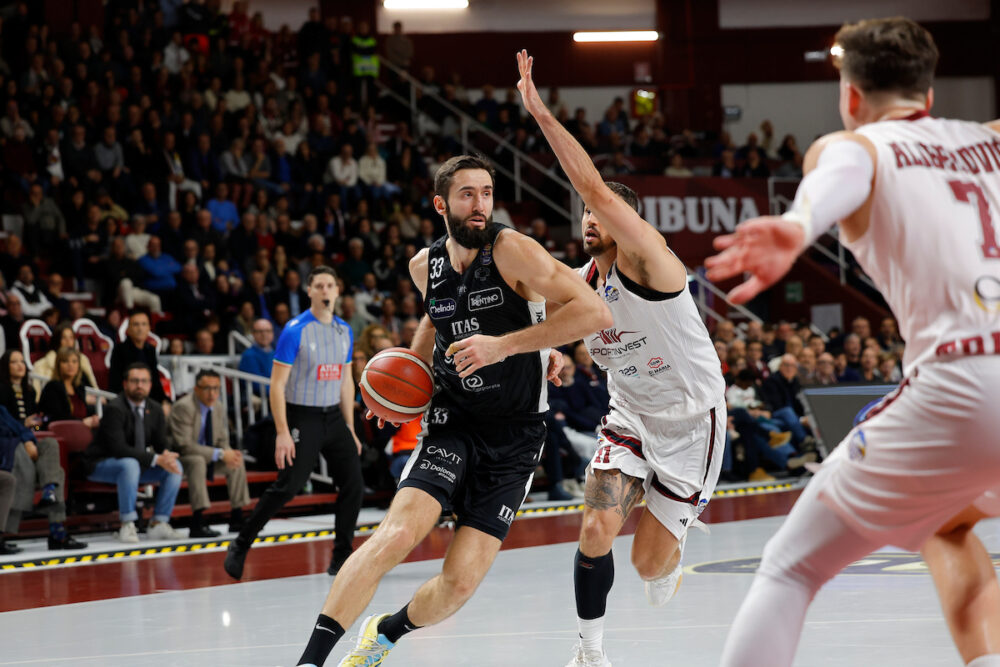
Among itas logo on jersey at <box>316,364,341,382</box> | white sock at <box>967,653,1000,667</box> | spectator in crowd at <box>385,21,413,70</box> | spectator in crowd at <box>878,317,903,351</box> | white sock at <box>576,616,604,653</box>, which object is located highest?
spectator in crowd at <box>385,21,413,70</box>

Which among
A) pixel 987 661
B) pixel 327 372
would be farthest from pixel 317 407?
pixel 987 661

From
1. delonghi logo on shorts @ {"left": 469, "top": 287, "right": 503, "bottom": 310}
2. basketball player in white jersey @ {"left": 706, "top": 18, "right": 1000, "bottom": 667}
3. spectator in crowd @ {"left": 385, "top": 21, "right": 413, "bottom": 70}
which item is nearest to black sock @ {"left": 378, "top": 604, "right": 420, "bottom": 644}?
delonghi logo on shorts @ {"left": 469, "top": 287, "right": 503, "bottom": 310}

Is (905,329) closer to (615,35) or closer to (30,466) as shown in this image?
(30,466)

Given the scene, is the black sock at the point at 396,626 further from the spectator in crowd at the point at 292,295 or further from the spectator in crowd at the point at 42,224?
the spectator in crowd at the point at 42,224

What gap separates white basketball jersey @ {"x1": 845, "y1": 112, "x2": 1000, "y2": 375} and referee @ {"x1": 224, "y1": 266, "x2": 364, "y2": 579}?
19.2ft

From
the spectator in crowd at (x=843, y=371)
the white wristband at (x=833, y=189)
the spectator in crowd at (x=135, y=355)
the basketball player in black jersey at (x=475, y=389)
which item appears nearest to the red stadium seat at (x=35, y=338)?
the spectator in crowd at (x=135, y=355)

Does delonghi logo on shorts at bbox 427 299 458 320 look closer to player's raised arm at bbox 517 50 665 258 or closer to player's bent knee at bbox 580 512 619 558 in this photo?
player's raised arm at bbox 517 50 665 258

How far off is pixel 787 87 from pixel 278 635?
74.4 ft

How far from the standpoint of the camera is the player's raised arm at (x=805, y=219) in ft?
8.40

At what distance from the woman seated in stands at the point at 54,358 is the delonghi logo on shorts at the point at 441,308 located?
22.6 ft

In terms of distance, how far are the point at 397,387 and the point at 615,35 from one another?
70.6ft

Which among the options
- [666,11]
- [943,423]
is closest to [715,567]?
[943,423]

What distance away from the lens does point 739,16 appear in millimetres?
26359

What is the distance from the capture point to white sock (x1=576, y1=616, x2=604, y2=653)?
4895mm
